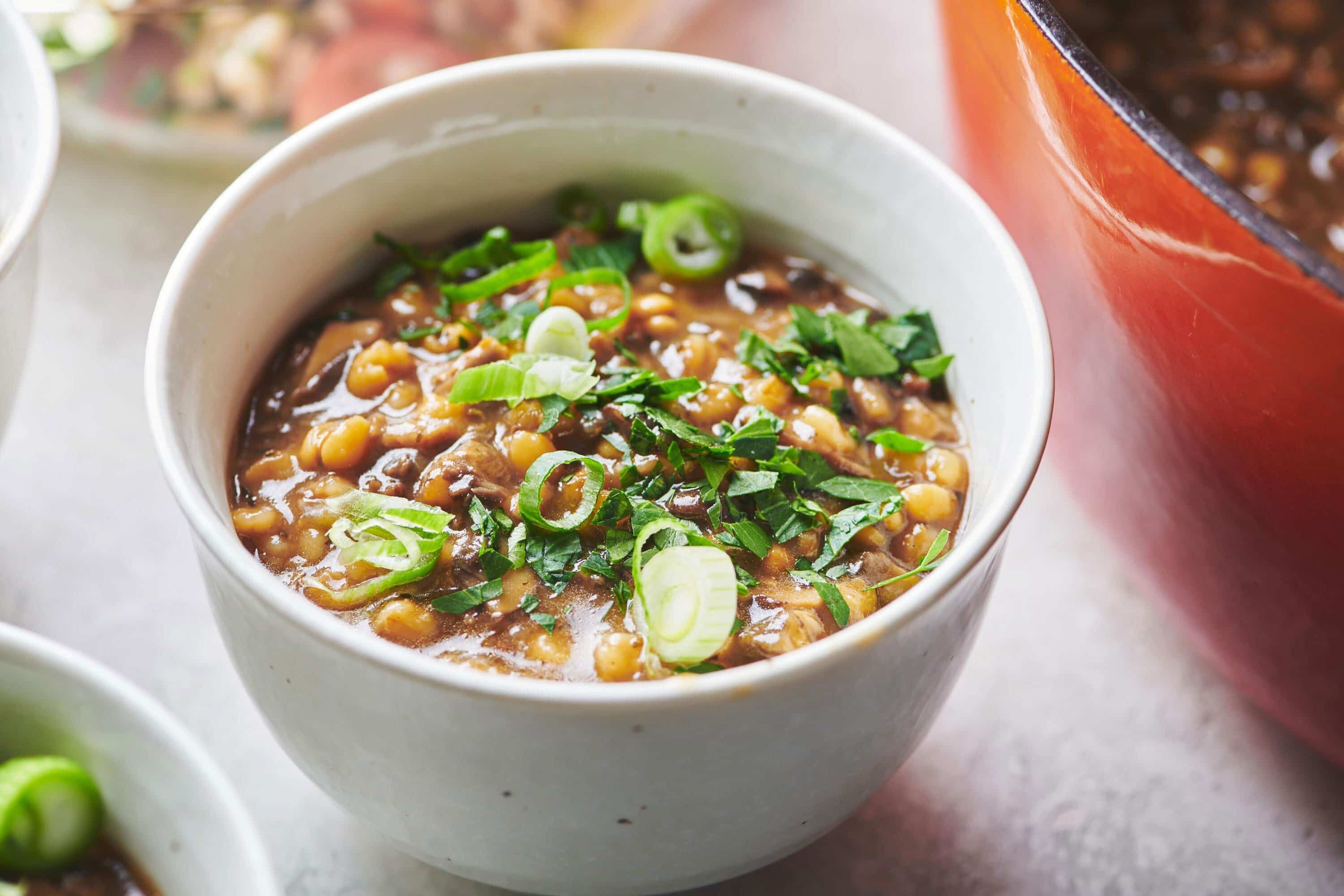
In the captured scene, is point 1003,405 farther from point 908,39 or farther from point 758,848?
point 908,39

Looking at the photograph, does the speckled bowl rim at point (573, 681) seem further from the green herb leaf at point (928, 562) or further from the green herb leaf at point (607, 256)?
the green herb leaf at point (607, 256)

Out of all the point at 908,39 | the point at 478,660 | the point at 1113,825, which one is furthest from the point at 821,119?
the point at 908,39

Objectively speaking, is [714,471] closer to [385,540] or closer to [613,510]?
[613,510]

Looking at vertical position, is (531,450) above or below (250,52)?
above

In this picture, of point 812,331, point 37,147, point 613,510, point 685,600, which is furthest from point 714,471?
point 37,147

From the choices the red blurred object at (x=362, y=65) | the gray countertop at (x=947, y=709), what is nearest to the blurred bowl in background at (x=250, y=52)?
the red blurred object at (x=362, y=65)

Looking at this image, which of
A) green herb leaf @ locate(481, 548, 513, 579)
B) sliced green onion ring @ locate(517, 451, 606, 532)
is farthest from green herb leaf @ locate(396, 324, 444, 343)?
green herb leaf @ locate(481, 548, 513, 579)
